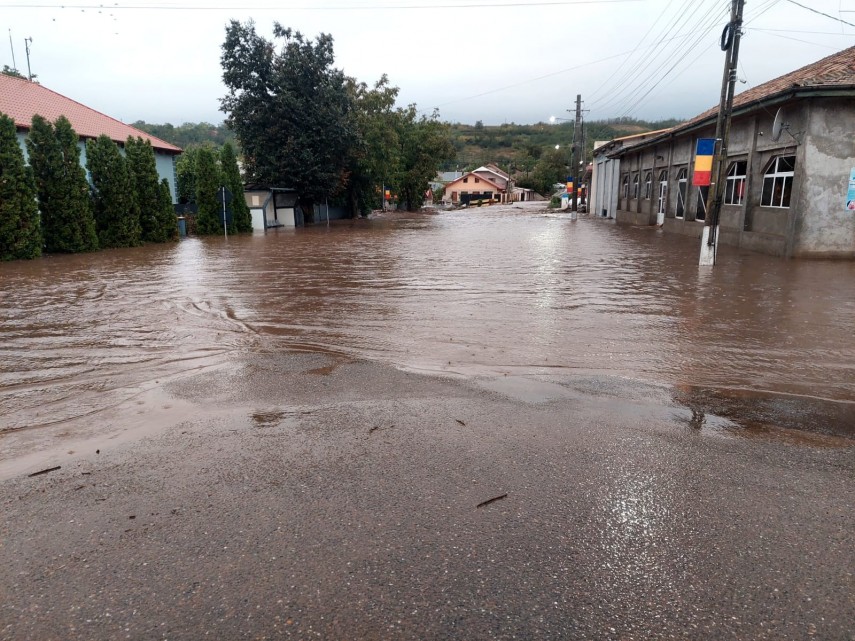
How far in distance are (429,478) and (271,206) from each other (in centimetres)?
3463

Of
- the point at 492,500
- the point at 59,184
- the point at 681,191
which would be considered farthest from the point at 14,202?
the point at 681,191

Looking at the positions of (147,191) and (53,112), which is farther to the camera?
(53,112)

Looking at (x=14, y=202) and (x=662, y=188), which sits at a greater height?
(x=662, y=188)

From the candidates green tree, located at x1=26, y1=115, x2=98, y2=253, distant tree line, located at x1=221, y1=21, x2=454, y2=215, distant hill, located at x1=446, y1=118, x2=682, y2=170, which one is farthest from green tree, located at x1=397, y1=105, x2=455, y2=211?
distant hill, located at x1=446, y1=118, x2=682, y2=170

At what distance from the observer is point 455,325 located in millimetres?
8633

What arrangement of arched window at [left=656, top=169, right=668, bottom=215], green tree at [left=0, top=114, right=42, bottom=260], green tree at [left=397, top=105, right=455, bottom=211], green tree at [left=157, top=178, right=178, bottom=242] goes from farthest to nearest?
green tree at [left=397, top=105, right=455, bottom=211]
arched window at [left=656, top=169, right=668, bottom=215]
green tree at [left=157, top=178, right=178, bottom=242]
green tree at [left=0, top=114, right=42, bottom=260]

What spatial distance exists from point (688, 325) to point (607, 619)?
6931mm

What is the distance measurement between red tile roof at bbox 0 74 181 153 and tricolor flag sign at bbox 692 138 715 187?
2491 cm

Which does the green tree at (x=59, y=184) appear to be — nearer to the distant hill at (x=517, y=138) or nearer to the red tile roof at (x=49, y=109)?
the red tile roof at (x=49, y=109)

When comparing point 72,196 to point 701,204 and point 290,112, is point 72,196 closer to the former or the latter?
point 290,112

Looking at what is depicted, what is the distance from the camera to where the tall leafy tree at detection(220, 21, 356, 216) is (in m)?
35.1

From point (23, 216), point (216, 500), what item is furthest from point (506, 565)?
point (23, 216)

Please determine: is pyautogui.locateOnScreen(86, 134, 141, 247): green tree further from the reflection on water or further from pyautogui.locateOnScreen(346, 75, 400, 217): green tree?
pyautogui.locateOnScreen(346, 75, 400, 217): green tree

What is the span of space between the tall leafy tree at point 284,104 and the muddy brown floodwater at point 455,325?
20843 mm
